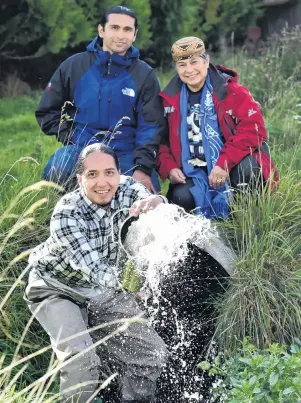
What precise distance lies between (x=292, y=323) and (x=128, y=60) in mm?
2223

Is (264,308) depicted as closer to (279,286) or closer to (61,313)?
(279,286)

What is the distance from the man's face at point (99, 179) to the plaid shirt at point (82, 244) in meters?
0.05

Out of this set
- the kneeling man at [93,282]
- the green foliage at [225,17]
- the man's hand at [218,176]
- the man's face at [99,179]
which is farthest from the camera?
the green foliage at [225,17]

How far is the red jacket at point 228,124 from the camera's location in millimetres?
5230

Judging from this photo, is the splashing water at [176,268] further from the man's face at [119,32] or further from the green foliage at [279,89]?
the green foliage at [279,89]

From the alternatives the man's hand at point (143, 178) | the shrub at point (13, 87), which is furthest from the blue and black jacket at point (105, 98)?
the shrub at point (13, 87)

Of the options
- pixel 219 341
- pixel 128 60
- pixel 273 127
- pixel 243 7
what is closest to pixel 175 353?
pixel 219 341

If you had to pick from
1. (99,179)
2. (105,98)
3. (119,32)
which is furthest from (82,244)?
(119,32)

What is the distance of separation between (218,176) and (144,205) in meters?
0.93

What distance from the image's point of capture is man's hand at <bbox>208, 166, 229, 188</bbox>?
521 cm

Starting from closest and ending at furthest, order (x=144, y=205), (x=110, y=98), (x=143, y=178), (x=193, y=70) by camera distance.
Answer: (x=144, y=205) < (x=193, y=70) < (x=143, y=178) < (x=110, y=98)

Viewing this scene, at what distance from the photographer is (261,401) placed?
3.80 meters

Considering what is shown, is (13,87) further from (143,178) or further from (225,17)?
(143,178)

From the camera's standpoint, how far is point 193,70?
5.32m
